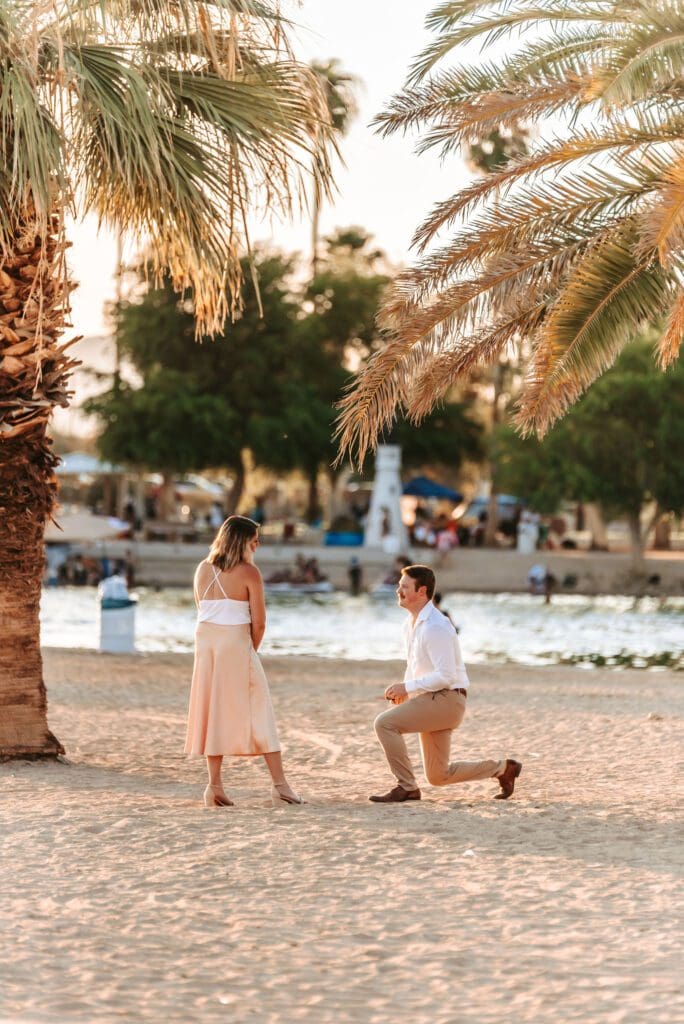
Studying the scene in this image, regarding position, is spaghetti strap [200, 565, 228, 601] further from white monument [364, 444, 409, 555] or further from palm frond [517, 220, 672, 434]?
white monument [364, 444, 409, 555]

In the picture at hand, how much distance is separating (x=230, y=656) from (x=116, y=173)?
152 inches

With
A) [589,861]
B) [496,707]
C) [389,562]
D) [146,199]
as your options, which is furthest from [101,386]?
[589,861]

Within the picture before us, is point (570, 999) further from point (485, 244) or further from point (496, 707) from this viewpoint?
point (496, 707)

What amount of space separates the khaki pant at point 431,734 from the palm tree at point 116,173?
2.99m


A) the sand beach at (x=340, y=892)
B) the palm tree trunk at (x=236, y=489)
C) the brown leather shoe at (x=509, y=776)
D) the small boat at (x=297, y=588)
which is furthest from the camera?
the palm tree trunk at (x=236, y=489)

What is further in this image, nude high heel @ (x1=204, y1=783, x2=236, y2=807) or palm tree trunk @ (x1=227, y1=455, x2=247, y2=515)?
palm tree trunk @ (x1=227, y1=455, x2=247, y2=515)

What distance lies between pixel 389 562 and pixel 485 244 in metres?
35.7

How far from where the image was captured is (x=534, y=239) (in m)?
12.0

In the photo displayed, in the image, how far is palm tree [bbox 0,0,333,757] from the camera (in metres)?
10.3

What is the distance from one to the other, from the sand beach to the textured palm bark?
0.52 meters

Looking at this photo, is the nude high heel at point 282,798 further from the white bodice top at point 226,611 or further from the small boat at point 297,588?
the small boat at point 297,588

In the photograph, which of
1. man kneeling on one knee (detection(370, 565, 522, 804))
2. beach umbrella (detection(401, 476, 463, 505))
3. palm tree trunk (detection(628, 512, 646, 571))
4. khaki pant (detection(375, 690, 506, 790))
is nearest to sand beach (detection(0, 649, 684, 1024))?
khaki pant (detection(375, 690, 506, 790))

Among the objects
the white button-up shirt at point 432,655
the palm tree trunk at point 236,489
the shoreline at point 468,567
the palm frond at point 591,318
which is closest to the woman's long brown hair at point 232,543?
the white button-up shirt at point 432,655

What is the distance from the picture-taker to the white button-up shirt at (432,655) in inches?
373
